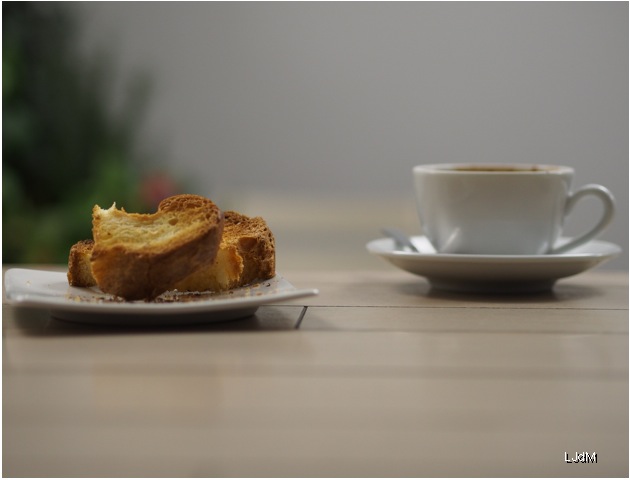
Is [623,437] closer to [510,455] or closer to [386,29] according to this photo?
[510,455]

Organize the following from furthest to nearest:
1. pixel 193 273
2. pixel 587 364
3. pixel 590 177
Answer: pixel 590 177, pixel 193 273, pixel 587 364

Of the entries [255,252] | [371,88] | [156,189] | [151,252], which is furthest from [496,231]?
[371,88]

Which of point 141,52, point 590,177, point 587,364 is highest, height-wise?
point 141,52

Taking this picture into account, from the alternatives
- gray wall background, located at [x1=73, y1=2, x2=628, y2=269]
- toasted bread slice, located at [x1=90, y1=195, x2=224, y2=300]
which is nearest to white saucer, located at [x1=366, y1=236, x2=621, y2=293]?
toasted bread slice, located at [x1=90, y1=195, x2=224, y2=300]

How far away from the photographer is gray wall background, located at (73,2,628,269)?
382 centimetres

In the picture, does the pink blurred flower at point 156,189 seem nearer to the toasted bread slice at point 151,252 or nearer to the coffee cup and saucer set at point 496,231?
the coffee cup and saucer set at point 496,231

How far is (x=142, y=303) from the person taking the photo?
2.54 ft

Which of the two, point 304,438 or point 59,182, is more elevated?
point 304,438

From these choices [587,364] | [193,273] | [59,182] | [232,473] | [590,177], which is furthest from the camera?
[590,177]

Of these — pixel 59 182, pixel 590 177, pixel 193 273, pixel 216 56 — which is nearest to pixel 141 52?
pixel 216 56

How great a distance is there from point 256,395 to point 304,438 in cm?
8

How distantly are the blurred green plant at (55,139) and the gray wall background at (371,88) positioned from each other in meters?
0.43

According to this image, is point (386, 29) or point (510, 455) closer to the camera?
→ point (510, 455)

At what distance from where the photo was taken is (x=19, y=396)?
58cm
